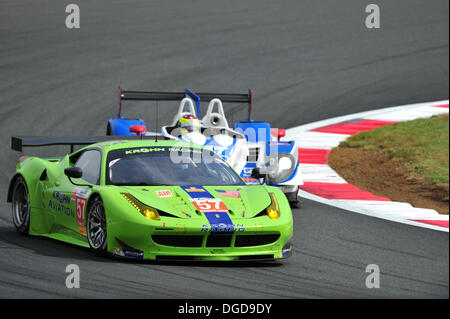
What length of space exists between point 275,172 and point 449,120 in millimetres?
6840

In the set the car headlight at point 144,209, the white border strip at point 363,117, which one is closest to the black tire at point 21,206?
the car headlight at point 144,209

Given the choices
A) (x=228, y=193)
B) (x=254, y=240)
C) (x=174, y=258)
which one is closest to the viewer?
(x=174, y=258)

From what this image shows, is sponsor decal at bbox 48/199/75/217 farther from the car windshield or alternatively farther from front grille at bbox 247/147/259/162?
front grille at bbox 247/147/259/162

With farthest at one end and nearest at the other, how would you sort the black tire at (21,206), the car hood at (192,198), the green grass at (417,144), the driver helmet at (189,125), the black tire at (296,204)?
the green grass at (417,144), the driver helmet at (189,125), the black tire at (296,204), the black tire at (21,206), the car hood at (192,198)

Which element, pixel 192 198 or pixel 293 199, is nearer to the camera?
pixel 192 198

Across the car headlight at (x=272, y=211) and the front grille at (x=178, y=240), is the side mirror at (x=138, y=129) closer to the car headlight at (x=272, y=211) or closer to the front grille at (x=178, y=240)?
the car headlight at (x=272, y=211)

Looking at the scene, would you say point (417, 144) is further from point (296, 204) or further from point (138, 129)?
point (138, 129)

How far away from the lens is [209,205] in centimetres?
746

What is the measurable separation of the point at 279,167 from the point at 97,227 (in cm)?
388

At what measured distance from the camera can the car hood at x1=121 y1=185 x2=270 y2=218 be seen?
7355 millimetres

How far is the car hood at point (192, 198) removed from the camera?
7.36m

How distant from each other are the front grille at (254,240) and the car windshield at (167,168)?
88 centimetres

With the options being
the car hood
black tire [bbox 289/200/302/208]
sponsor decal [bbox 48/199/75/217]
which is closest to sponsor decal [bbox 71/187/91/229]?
sponsor decal [bbox 48/199/75/217]

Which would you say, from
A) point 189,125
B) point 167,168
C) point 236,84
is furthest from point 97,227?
point 236,84
